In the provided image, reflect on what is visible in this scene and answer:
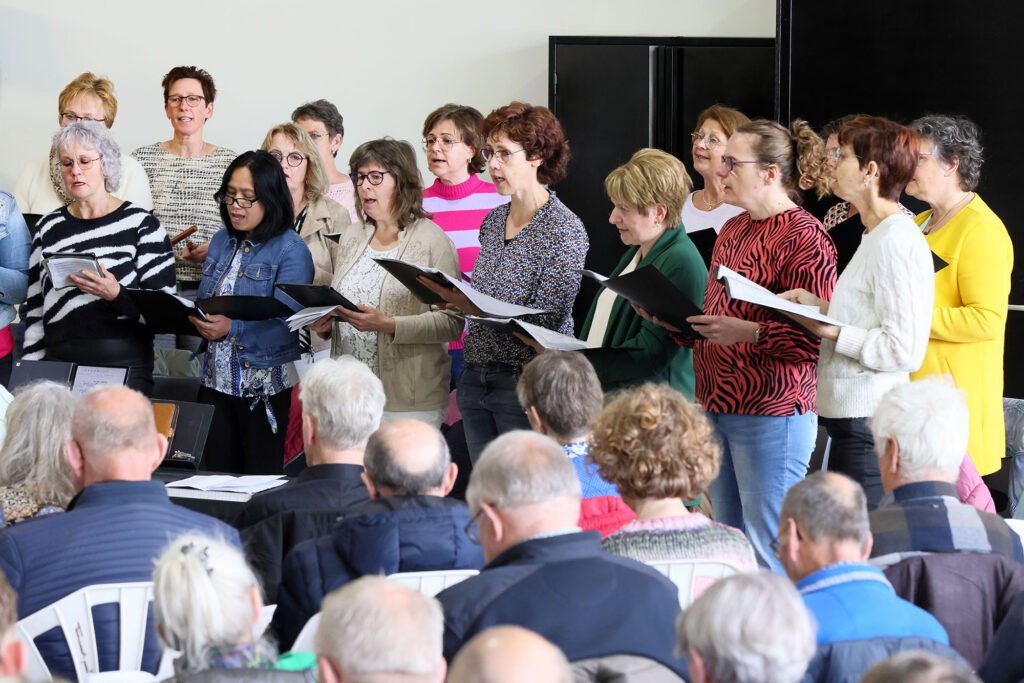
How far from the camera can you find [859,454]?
9.71 feet

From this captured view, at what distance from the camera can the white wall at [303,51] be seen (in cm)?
675

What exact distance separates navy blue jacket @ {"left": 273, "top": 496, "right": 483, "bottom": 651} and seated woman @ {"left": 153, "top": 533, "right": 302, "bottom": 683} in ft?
1.83

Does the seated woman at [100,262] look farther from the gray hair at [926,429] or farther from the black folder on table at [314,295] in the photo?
the gray hair at [926,429]

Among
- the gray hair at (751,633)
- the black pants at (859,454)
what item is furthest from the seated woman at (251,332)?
the gray hair at (751,633)

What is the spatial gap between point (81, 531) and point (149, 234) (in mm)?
2237

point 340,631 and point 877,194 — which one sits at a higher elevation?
point 877,194

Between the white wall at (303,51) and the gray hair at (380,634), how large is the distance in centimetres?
567

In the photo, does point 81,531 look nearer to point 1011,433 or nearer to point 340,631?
point 340,631

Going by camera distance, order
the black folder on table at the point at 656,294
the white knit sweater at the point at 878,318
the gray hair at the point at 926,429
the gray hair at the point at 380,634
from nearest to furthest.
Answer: the gray hair at the point at 380,634, the gray hair at the point at 926,429, the white knit sweater at the point at 878,318, the black folder on table at the point at 656,294

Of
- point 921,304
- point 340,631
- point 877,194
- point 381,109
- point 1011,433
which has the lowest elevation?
point 1011,433

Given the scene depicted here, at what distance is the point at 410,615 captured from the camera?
135cm

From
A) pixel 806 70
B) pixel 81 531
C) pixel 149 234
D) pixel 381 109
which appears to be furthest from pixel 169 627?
pixel 381 109

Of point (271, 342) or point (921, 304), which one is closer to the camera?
point (921, 304)

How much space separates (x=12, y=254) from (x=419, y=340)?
1.57 meters
